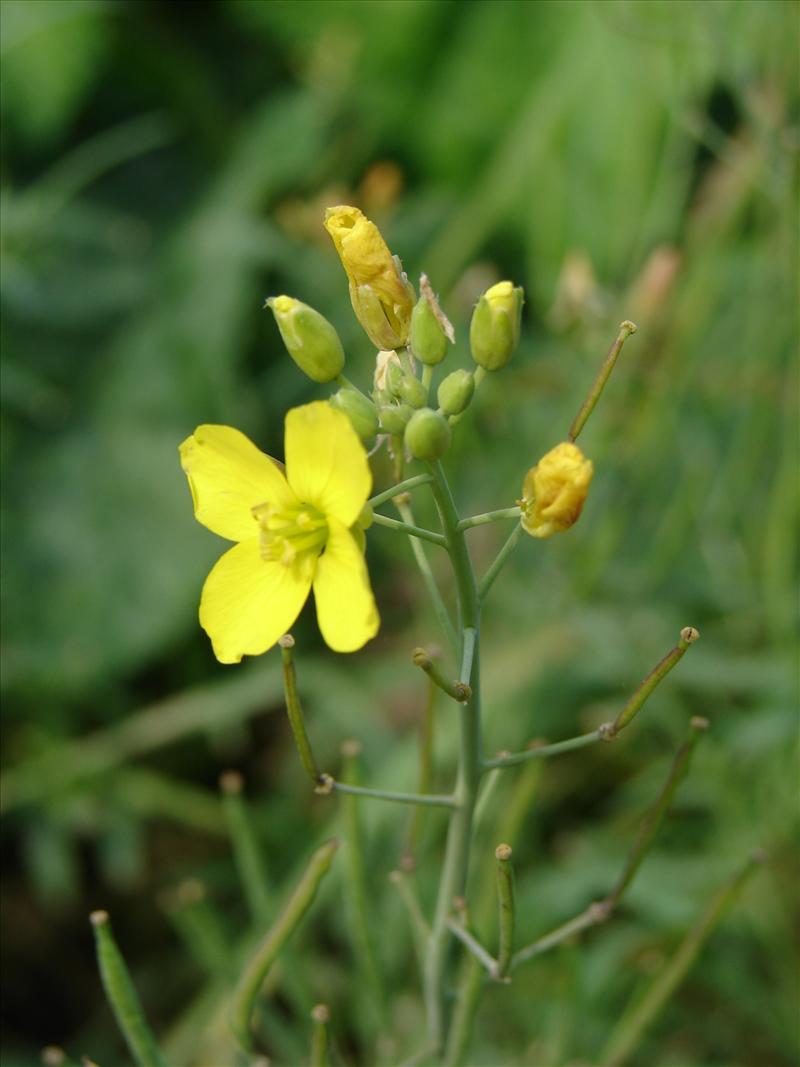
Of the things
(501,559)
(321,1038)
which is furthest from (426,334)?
(321,1038)

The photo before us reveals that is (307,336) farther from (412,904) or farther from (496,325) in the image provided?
(412,904)

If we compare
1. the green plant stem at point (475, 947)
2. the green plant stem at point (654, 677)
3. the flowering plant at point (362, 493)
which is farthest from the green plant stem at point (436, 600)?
the green plant stem at point (475, 947)

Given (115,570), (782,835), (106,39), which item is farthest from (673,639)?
(106,39)

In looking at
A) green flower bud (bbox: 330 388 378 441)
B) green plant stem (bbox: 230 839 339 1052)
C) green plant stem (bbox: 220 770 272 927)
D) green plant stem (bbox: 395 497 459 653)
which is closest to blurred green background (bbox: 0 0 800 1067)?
green plant stem (bbox: 220 770 272 927)

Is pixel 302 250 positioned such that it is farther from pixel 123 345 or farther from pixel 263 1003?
pixel 263 1003

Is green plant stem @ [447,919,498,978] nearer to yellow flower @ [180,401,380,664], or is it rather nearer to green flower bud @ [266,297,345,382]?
yellow flower @ [180,401,380,664]

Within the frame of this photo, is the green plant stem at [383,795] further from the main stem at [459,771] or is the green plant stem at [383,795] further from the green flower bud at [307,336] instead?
the green flower bud at [307,336]
